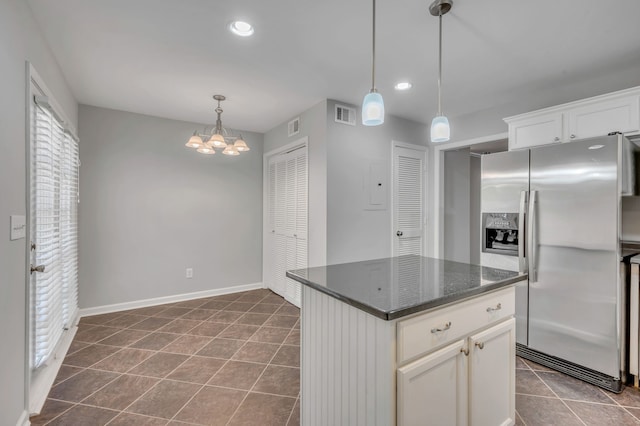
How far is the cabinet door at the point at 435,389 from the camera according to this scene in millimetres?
1154

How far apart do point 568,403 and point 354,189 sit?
8.28 feet

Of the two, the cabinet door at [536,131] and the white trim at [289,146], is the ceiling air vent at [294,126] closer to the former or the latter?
the white trim at [289,146]

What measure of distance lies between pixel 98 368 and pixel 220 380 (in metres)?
1.07

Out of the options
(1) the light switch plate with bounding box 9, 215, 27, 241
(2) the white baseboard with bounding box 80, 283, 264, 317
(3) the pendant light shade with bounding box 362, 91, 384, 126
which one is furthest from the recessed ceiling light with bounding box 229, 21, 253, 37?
(2) the white baseboard with bounding box 80, 283, 264, 317

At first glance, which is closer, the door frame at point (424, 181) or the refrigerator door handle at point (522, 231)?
the refrigerator door handle at point (522, 231)

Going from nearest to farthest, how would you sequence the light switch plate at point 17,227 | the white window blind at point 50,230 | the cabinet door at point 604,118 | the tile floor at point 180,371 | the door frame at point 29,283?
the light switch plate at point 17,227 < the door frame at point 29,283 < the tile floor at point 180,371 < the white window blind at point 50,230 < the cabinet door at point 604,118

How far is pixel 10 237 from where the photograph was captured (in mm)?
1561

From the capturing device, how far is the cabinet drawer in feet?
3.84

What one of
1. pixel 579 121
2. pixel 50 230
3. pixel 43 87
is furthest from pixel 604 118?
pixel 50 230

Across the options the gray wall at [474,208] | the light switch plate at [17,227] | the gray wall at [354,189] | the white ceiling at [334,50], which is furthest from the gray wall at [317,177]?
the gray wall at [474,208]

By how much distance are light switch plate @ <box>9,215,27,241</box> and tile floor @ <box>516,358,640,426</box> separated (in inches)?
124

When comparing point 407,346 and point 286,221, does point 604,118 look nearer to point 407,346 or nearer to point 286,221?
point 407,346

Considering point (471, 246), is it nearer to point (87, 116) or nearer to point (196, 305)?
point (196, 305)

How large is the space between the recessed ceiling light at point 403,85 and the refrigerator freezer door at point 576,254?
126cm
